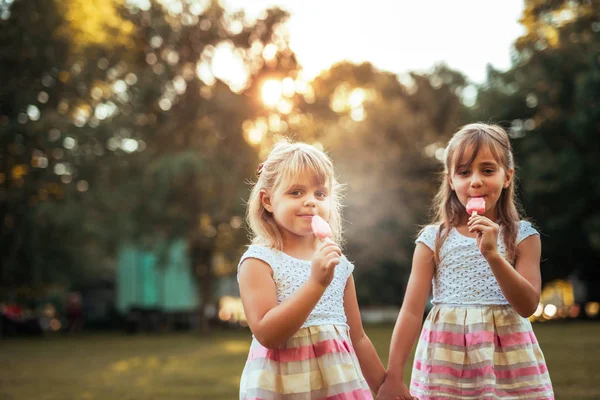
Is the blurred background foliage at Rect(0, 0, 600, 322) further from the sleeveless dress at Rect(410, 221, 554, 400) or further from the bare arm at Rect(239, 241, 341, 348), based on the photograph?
the bare arm at Rect(239, 241, 341, 348)

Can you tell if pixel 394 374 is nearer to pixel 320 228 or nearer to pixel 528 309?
pixel 528 309

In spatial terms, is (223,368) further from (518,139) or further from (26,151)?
(518,139)

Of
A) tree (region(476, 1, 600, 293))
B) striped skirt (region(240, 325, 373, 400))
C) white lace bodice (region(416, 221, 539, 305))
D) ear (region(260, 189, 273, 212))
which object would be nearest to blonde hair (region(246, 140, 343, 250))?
ear (region(260, 189, 273, 212))

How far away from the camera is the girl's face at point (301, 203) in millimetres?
3471

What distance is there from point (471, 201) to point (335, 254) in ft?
2.83

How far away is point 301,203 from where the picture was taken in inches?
137

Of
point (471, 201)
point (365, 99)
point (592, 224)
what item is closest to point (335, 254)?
point (471, 201)

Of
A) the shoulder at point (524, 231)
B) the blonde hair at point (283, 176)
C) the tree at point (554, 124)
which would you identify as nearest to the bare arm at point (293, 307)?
the blonde hair at point (283, 176)

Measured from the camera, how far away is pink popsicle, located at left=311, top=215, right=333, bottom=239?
3.30 metres

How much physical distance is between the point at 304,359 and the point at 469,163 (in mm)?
1290

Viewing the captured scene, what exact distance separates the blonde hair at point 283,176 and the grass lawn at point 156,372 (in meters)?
5.76

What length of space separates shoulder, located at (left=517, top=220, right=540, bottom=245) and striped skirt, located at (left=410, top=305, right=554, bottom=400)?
35 centimetres

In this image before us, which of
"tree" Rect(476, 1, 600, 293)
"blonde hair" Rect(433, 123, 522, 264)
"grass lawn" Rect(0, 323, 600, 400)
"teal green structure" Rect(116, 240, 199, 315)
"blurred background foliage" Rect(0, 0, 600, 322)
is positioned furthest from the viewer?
"teal green structure" Rect(116, 240, 199, 315)

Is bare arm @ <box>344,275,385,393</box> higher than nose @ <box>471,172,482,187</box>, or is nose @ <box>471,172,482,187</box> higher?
nose @ <box>471,172,482,187</box>
